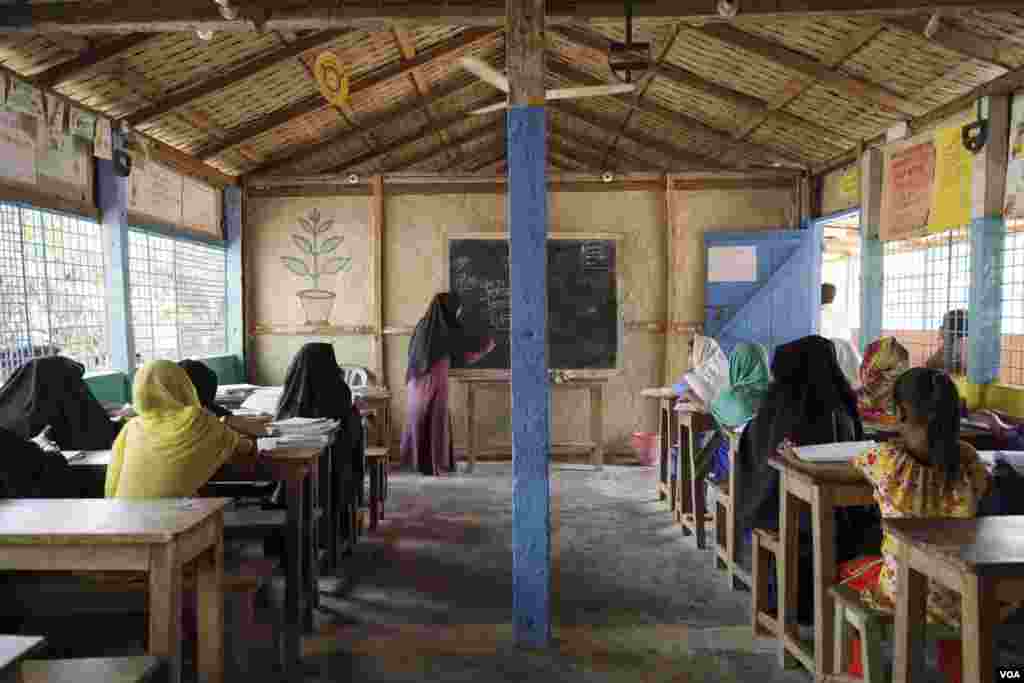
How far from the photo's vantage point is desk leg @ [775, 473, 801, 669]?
318 centimetres

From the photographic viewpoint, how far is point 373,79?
20.8 ft

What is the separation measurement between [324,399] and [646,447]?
4113mm

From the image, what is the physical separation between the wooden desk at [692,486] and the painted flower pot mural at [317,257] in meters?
4.27

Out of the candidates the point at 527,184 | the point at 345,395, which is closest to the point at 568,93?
the point at 527,184

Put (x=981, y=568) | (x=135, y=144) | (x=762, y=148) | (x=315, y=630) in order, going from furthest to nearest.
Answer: (x=762, y=148)
(x=135, y=144)
(x=315, y=630)
(x=981, y=568)

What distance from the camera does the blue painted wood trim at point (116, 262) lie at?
549 centimetres

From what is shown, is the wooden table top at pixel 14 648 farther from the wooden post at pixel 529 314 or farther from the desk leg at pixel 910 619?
the desk leg at pixel 910 619

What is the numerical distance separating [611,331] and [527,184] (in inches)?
180

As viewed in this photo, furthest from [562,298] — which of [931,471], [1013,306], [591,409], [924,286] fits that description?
[931,471]

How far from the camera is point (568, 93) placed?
4.65 meters

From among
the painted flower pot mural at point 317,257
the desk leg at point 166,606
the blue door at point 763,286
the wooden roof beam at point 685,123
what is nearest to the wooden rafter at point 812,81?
the wooden roof beam at point 685,123

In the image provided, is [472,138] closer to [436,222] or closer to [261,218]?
[436,222]

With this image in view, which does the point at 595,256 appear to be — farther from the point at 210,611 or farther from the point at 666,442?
the point at 210,611

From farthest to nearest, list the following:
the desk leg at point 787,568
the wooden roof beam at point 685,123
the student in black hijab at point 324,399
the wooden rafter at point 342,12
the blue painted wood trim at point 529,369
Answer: the wooden roof beam at point 685,123 → the student in black hijab at point 324,399 → the wooden rafter at point 342,12 → the blue painted wood trim at point 529,369 → the desk leg at point 787,568
